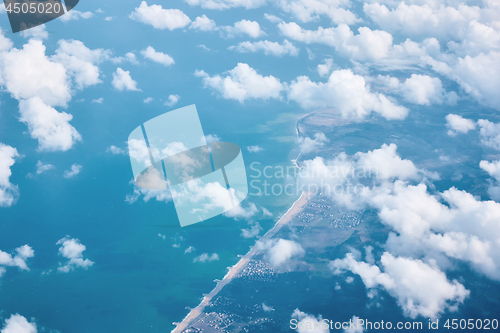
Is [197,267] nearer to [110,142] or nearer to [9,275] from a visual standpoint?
[9,275]

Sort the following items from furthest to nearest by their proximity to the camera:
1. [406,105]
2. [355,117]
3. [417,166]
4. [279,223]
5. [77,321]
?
[406,105]
[355,117]
[417,166]
[279,223]
[77,321]

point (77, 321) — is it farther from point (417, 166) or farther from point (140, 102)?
point (417, 166)

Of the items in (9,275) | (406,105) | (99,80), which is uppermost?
(99,80)

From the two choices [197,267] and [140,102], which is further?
[140,102]

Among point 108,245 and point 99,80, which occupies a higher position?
point 99,80

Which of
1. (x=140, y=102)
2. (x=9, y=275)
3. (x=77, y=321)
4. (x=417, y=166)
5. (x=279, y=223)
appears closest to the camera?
(x=77, y=321)

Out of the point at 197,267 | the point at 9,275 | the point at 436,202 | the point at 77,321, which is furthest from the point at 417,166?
the point at 9,275
